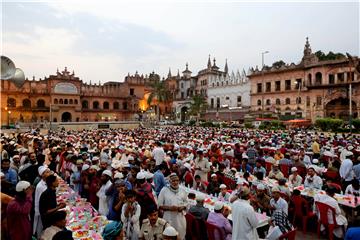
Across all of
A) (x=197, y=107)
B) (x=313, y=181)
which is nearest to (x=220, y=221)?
(x=313, y=181)

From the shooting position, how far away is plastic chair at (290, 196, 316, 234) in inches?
282

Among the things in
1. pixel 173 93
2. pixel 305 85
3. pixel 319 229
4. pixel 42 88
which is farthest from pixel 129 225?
pixel 173 93

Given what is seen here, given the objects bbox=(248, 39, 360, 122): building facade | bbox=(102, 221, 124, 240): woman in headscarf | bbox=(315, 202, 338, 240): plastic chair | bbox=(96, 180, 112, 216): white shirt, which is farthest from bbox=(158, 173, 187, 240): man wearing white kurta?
bbox=(248, 39, 360, 122): building facade

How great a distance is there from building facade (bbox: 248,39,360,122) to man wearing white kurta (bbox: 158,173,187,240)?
1668 inches

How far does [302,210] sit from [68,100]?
189 ft

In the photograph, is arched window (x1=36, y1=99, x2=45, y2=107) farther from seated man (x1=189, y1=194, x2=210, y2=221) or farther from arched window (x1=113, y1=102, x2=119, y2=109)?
seated man (x1=189, y1=194, x2=210, y2=221)

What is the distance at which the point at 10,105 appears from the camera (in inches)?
2007

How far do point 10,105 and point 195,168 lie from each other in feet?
173

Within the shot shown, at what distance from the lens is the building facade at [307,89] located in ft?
143

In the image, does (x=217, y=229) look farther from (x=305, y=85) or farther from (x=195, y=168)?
(x=305, y=85)

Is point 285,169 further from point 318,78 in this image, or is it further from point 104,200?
point 318,78

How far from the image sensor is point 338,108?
43938 mm

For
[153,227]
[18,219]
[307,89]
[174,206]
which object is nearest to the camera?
[153,227]

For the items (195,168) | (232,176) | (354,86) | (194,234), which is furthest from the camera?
(354,86)
